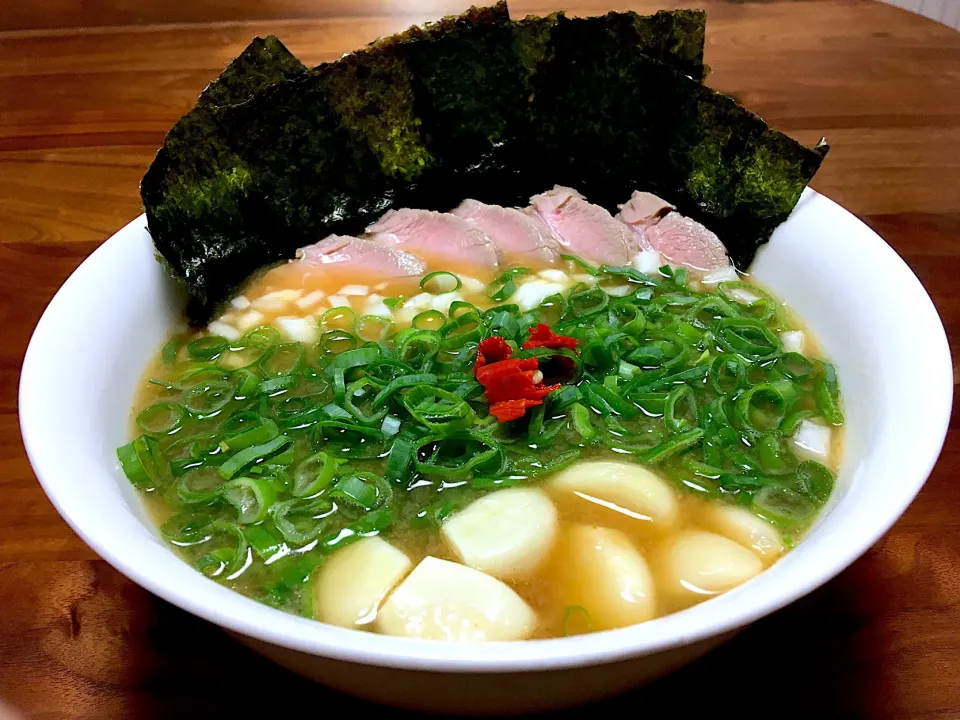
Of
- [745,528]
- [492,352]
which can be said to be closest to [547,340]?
[492,352]

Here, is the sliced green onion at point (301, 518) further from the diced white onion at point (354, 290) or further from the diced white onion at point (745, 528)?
the diced white onion at point (354, 290)

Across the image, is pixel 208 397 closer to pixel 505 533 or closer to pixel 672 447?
pixel 505 533

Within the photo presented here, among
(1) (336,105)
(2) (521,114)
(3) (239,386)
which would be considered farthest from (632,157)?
(3) (239,386)

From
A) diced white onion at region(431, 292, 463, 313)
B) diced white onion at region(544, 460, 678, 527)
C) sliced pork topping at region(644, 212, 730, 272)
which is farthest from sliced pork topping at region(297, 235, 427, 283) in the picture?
diced white onion at region(544, 460, 678, 527)

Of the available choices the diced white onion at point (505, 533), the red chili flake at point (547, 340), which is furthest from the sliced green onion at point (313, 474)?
the red chili flake at point (547, 340)

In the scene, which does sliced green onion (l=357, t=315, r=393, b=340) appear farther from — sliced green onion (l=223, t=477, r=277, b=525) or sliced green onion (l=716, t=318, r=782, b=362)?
sliced green onion (l=716, t=318, r=782, b=362)
